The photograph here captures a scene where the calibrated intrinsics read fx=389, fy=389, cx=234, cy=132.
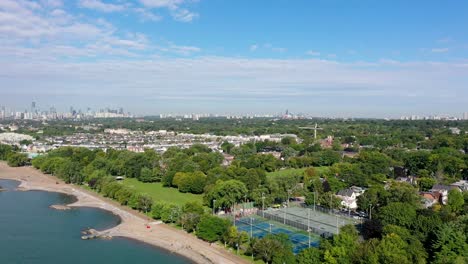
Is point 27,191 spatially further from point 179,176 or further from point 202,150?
point 202,150

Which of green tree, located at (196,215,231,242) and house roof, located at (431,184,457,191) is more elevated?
house roof, located at (431,184,457,191)

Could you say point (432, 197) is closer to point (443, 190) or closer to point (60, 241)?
point (443, 190)

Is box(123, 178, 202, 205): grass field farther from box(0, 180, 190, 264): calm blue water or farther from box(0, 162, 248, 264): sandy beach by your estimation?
box(0, 180, 190, 264): calm blue water

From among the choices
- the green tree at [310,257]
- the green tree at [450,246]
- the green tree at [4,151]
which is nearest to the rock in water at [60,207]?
the green tree at [310,257]

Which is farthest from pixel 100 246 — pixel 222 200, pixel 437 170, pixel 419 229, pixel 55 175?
pixel 437 170

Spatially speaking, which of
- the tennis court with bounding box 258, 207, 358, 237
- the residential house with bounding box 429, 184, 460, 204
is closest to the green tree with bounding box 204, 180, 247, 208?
the tennis court with bounding box 258, 207, 358, 237

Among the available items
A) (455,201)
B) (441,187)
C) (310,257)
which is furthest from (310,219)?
A: (441,187)

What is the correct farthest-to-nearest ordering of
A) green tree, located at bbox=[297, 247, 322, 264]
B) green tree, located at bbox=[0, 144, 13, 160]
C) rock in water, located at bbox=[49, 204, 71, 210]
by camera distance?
green tree, located at bbox=[0, 144, 13, 160] → rock in water, located at bbox=[49, 204, 71, 210] → green tree, located at bbox=[297, 247, 322, 264]
